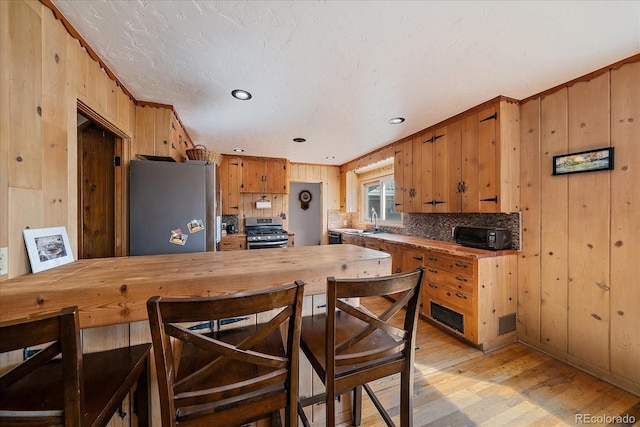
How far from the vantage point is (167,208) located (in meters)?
2.19

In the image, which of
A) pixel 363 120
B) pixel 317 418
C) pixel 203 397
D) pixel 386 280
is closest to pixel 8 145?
pixel 203 397

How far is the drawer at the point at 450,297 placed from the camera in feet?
7.66

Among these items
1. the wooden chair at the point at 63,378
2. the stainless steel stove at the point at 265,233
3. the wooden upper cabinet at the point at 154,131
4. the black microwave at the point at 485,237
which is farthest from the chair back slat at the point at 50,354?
the stainless steel stove at the point at 265,233

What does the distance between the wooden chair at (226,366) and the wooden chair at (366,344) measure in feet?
0.47

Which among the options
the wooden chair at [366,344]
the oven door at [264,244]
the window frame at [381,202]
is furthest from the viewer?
the window frame at [381,202]

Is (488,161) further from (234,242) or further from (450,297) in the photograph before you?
(234,242)

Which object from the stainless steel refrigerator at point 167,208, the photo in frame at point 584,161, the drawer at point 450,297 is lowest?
the drawer at point 450,297

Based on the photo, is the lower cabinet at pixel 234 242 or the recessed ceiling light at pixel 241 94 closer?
the recessed ceiling light at pixel 241 94

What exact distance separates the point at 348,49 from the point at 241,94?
1085mm

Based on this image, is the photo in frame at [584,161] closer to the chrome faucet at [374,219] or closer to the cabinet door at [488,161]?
the cabinet door at [488,161]

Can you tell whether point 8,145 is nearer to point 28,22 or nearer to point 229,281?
point 28,22

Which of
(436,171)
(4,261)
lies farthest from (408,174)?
(4,261)

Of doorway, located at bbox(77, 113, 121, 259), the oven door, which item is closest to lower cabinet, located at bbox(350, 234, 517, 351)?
the oven door

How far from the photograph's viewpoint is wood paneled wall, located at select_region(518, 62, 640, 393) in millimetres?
1745
